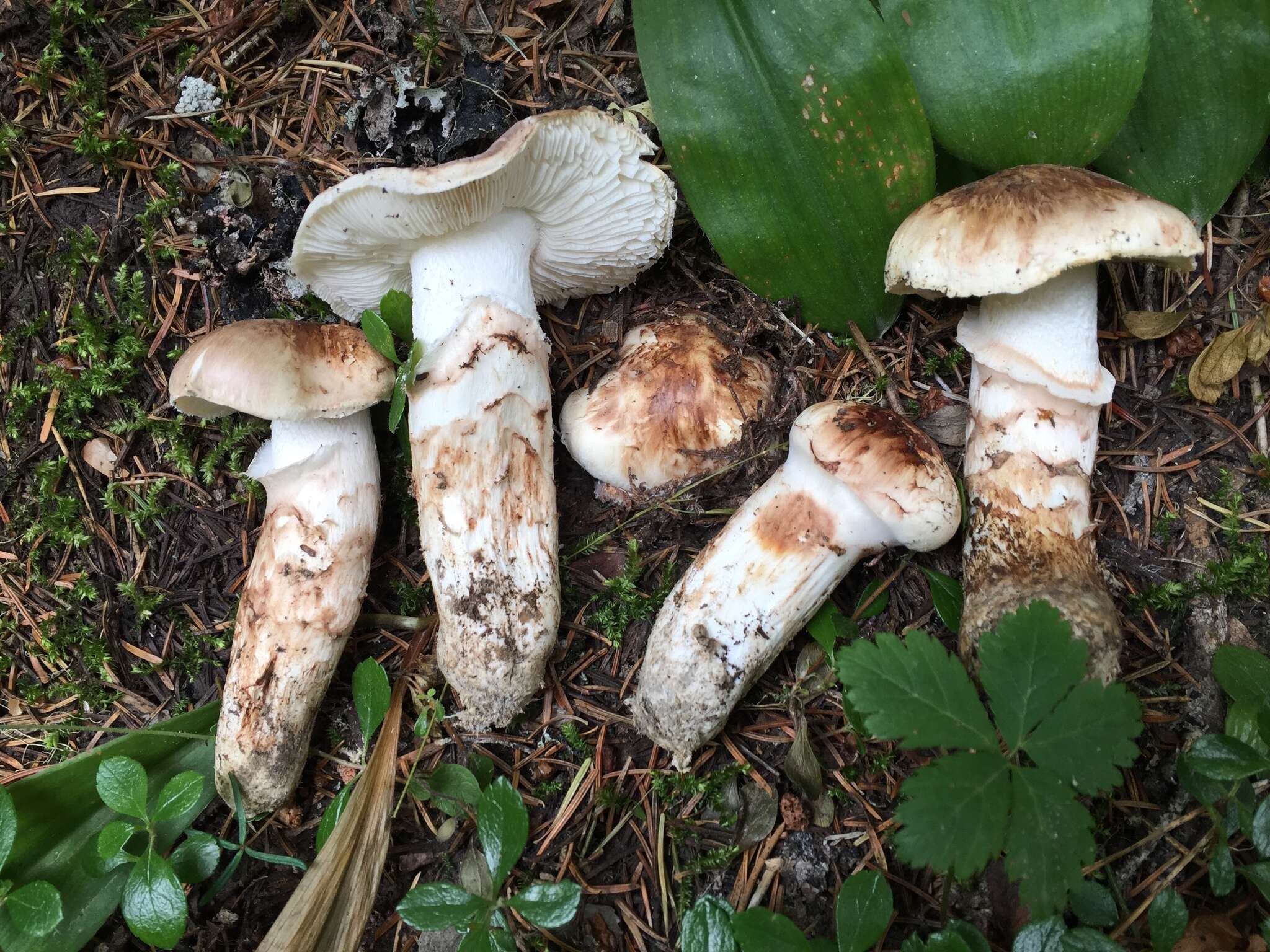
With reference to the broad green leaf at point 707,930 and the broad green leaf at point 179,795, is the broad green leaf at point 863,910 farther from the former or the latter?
the broad green leaf at point 179,795

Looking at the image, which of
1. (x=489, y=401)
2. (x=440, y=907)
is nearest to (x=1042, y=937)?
(x=440, y=907)

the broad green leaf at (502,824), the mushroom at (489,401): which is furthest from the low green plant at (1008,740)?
the mushroom at (489,401)

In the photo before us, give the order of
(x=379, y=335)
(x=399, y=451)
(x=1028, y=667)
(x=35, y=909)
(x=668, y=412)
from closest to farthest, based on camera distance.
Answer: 1. (x=1028, y=667)
2. (x=35, y=909)
3. (x=379, y=335)
4. (x=668, y=412)
5. (x=399, y=451)

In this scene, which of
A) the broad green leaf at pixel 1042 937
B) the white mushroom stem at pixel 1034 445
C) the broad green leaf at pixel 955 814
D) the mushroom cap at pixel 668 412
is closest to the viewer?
the broad green leaf at pixel 955 814

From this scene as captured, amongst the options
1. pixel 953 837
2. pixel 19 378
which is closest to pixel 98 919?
pixel 19 378

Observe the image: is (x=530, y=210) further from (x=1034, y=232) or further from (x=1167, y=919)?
(x=1167, y=919)

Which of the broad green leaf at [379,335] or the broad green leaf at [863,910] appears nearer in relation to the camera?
the broad green leaf at [863,910]

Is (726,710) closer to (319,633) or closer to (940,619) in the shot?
(940,619)
